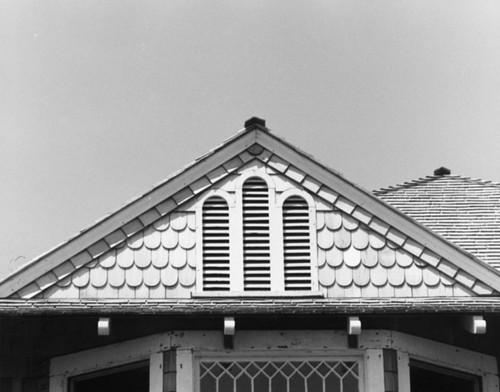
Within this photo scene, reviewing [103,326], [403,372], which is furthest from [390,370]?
[103,326]

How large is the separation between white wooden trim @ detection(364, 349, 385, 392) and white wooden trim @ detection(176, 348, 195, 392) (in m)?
1.67

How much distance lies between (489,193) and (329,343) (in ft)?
17.3

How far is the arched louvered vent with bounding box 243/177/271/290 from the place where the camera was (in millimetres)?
12680

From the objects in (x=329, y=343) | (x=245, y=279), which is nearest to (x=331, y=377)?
(x=329, y=343)

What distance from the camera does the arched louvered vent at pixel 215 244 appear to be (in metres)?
12.6

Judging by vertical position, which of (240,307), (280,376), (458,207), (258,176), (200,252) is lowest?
(280,376)

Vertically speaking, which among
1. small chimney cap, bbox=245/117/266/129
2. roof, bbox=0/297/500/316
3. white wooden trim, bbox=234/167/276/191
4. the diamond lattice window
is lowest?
the diamond lattice window

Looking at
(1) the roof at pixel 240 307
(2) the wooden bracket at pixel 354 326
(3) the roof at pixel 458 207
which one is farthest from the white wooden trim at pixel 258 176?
(3) the roof at pixel 458 207

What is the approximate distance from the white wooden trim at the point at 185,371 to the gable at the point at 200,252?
636 mm

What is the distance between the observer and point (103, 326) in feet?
39.6

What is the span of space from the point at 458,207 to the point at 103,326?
19.5ft

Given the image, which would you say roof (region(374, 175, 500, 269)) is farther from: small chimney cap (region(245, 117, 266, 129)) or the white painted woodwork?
the white painted woodwork

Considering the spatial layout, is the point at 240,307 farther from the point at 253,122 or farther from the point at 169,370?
the point at 253,122

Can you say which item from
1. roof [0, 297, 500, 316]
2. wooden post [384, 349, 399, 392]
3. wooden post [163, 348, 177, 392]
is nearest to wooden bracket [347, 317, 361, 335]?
roof [0, 297, 500, 316]
